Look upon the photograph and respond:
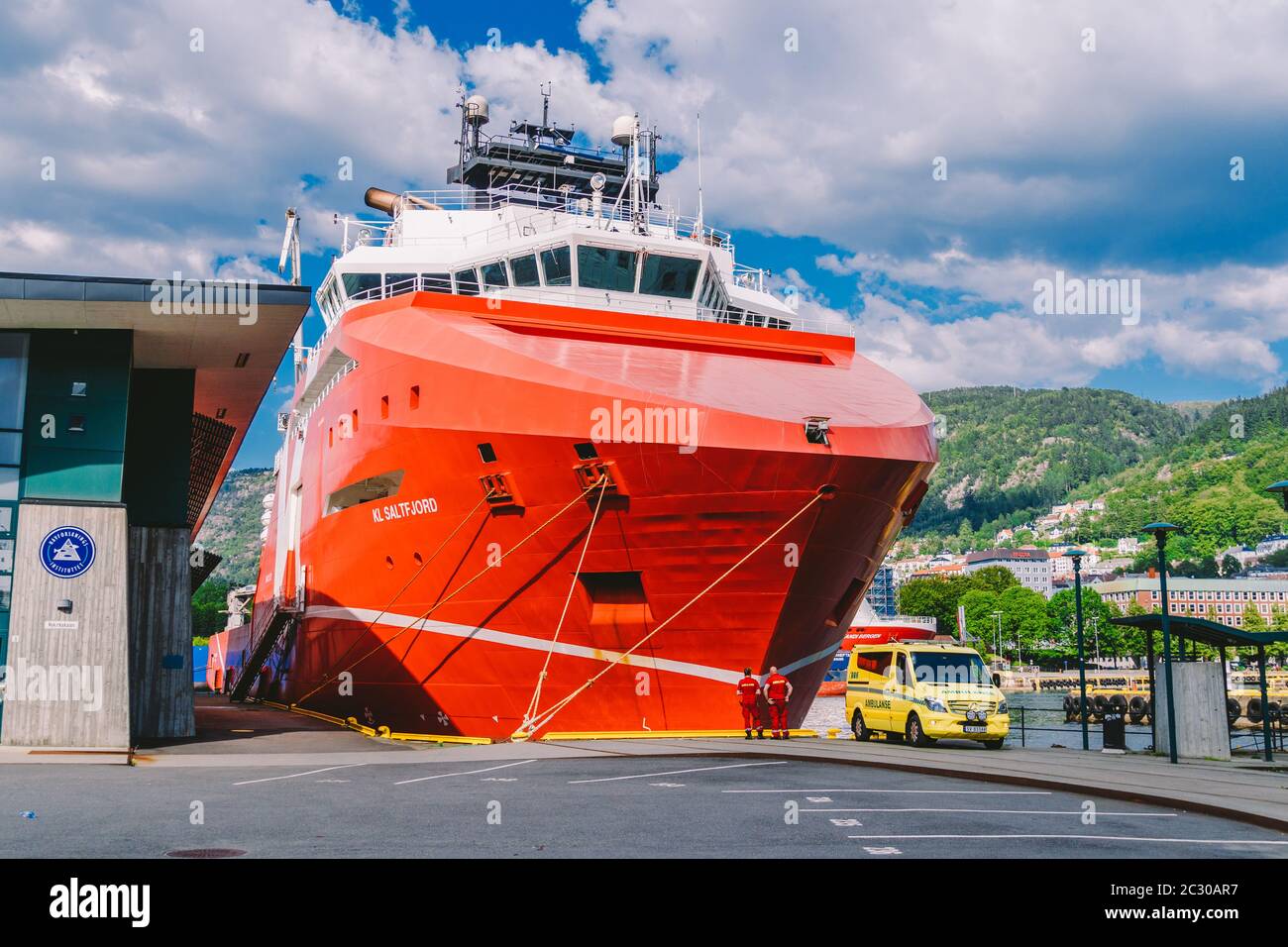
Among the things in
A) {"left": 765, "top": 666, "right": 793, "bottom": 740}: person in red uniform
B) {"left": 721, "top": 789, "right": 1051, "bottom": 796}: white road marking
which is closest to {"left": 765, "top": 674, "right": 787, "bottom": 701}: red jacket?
{"left": 765, "top": 666, "right": 793, "bottom": 740}: person in red uniform

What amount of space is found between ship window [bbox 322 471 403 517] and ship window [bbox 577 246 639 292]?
231 inches

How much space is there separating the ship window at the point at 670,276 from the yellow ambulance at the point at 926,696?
9218 mm

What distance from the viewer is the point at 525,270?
24.5 meters

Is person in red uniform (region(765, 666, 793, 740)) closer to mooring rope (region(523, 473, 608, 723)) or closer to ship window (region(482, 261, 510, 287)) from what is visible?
mooring rope (region(523, 473, 608, 723))

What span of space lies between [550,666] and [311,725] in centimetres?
800

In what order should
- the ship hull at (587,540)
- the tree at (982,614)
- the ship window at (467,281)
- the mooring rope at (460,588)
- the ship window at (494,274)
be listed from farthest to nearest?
the tree at (982,614)
the ship window at (467,281)
the ship window at (494,274)
the mooring rope at (460,588)
the ship hull at (587,540)

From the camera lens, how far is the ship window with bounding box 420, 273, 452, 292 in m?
26.5

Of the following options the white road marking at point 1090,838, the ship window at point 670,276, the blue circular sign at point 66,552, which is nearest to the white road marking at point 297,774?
the blue circular sign at point 66,552

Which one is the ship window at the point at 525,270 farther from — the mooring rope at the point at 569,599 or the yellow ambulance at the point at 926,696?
the yellow ambulance at the point at 926,696

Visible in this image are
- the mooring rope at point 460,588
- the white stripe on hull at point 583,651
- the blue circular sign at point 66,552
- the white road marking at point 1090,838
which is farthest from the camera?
the white stripe on hull at point 583,651

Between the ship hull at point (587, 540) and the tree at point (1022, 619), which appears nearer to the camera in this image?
the ship hull at point (587, 540)

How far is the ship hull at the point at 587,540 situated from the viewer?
18.3 metres

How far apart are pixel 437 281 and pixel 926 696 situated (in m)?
15.5

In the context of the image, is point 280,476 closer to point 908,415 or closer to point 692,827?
point 908,415
